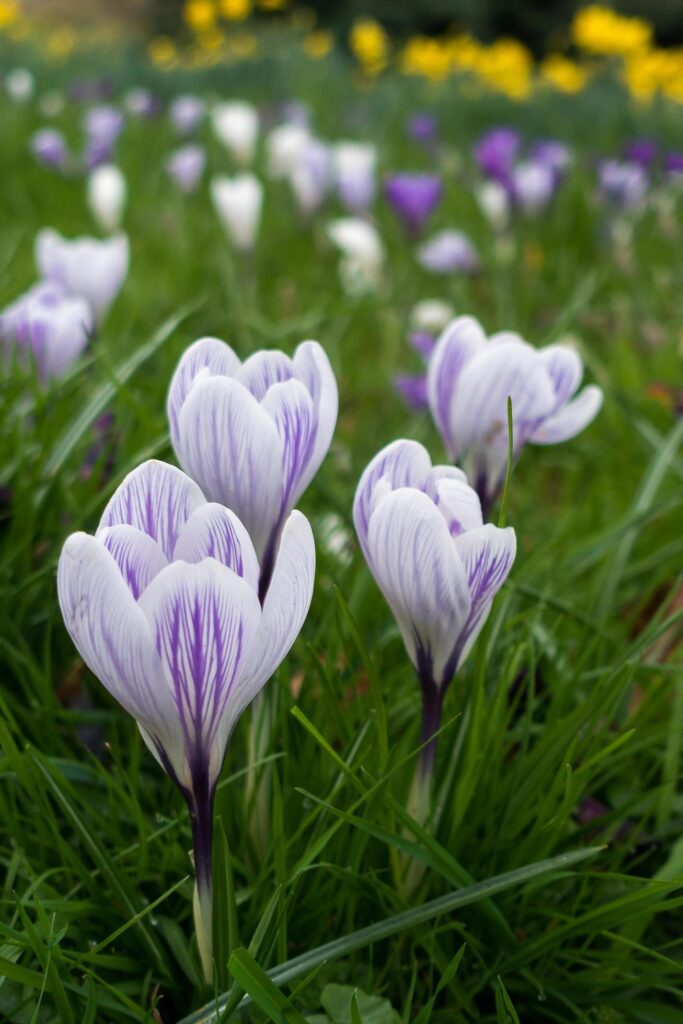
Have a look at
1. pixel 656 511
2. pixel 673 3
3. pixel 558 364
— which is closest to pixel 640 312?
pixel 656 511

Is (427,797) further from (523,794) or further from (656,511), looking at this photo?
(656,511)

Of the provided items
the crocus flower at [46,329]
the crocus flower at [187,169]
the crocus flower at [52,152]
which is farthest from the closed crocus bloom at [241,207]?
the crocus flower at [46,329]

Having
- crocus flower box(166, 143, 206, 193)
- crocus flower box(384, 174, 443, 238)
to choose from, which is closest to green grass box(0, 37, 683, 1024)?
crocus flower box(384, 174, 443, 238)

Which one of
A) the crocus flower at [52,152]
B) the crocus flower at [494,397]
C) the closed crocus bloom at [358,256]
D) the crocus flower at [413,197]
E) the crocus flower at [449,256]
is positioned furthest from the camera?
the crocus flower at [52,152]

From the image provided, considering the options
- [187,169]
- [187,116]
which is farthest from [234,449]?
[187,116]

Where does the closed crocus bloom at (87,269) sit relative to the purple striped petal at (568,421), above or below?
below

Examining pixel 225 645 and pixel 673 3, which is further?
pixel 673 3

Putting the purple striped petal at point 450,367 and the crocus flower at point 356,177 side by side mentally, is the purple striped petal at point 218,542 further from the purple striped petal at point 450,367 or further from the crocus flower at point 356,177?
the crocus flower at point 356,177
